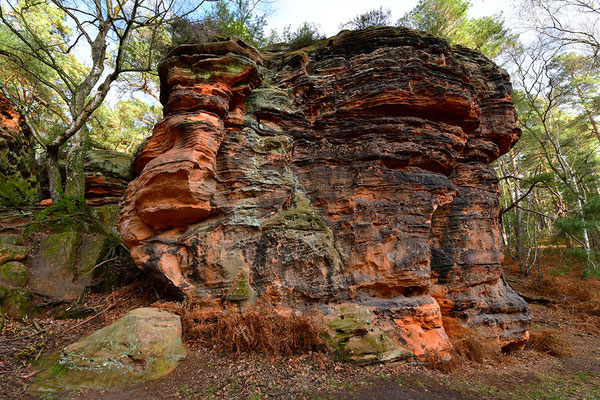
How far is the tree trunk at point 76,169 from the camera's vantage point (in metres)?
8.81

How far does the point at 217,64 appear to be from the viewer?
7008mm

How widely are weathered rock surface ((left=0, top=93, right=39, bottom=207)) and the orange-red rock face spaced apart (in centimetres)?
443

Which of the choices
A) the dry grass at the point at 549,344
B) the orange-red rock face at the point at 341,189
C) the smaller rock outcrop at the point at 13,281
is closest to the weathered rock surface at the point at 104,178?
the orange-red rock face at the point at 341,189

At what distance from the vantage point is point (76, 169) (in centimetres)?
907

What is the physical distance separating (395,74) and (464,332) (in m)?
7.44

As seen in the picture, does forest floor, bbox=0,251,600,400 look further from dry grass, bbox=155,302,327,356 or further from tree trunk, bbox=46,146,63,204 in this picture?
tree trunk, bbox=46,146,63,204

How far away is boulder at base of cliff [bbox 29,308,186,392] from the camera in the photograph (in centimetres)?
379

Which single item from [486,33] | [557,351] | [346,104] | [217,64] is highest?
[486,33]

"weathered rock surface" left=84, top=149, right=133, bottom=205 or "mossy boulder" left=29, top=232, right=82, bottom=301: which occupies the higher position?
"weathered rock surface" left=84, top=149, right=133, bottom=205

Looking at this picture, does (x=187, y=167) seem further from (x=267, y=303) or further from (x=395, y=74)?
(x=395, y=74)

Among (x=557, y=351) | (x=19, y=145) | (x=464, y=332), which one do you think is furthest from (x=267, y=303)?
(x=19, y=145)

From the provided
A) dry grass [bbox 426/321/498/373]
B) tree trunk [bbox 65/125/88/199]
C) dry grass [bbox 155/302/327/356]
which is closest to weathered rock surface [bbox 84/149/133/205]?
tree trunk [bbox 65/125/88/199]

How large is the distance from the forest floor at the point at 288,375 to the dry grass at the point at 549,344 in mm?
232

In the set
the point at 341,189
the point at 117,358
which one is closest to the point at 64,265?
the point at 117,358
